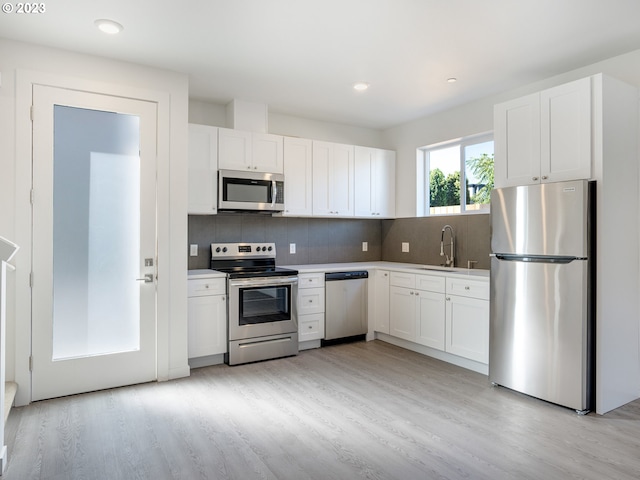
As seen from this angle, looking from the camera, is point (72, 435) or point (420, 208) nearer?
point (72, 435)

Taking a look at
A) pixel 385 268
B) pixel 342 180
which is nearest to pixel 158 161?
pixel 342 180

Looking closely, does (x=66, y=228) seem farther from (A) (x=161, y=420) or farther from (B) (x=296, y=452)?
(B) (x=296, y=452)

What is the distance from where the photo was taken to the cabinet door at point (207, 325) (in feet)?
12.5

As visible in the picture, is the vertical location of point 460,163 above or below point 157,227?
above

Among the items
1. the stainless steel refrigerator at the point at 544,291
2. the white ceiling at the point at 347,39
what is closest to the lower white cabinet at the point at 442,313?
the stainless steel refrigerator at the point at 544,291

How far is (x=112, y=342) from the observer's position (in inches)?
132

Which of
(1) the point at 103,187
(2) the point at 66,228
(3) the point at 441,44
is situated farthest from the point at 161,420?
(3) the point at 441,44

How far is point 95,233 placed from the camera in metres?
3.30

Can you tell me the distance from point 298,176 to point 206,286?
1602 millimetres

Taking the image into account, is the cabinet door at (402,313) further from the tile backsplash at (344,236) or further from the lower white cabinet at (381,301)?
the tile backsplash at (344,236)

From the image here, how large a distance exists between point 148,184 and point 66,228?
0.69m

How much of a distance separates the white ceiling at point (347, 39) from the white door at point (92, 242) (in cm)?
54

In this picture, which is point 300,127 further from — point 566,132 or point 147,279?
point 566,132

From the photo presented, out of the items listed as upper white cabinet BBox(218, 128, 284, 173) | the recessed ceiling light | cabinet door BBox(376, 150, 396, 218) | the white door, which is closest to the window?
cabinet door BBox(376, 150, 396, 218)
